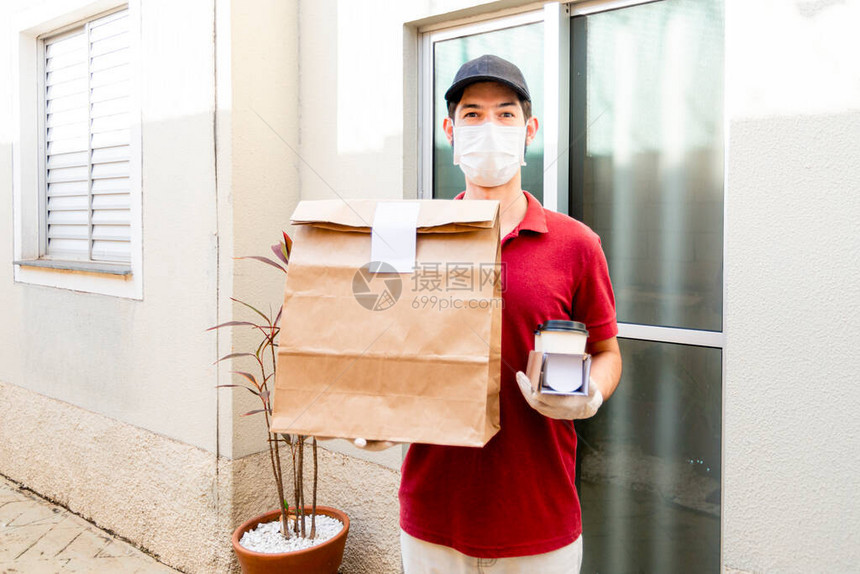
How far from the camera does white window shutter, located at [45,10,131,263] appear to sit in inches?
153

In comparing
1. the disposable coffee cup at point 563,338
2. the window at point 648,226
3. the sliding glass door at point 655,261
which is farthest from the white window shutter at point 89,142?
the disposable coffee cup at point 563,338

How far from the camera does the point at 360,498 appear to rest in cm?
299

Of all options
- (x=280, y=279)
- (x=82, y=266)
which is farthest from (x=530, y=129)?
(x=82, y=266)

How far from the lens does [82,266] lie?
12.8 ft

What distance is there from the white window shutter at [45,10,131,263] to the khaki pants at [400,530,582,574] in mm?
2944

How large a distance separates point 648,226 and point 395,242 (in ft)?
4.13

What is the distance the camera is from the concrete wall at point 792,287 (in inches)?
68.9

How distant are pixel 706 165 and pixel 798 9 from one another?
513 millimetres

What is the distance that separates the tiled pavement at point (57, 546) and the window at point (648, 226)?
7.54 feet

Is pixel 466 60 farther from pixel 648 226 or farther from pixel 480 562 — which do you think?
pixel 480 562

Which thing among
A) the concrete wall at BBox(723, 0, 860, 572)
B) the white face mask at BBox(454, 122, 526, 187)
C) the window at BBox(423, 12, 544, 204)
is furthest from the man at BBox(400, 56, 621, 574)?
the window at BBox(423, 12, 544, 204)

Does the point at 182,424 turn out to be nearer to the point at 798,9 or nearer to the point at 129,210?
the point at 129,210

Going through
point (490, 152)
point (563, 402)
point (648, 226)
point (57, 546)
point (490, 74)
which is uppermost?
point (490, 74)

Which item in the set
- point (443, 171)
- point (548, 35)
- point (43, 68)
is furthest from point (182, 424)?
point (43, 68)
